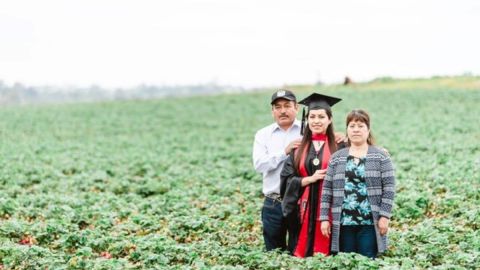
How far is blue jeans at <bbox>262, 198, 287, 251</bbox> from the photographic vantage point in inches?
292

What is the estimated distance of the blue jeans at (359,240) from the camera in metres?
6.71

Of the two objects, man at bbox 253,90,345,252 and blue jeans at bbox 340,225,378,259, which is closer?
blue jeans at bbox 340,225,378,259

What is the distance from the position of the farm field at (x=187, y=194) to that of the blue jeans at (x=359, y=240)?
0.49 feet

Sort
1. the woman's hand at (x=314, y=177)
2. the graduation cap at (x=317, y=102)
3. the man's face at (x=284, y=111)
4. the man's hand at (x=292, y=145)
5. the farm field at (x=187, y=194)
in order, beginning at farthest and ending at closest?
the farm field at (x=187, y=194) → the man's face at (x=284, y=111) → the man's hand at (x=292, y=145) → the graduation cap at (x=317, y=102) → the woman's hand at (x=314, y=177)

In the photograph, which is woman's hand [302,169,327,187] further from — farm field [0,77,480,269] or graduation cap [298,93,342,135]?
farm field [0,77,480,269]

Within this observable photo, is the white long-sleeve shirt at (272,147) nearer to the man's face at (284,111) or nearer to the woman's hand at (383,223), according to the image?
the man's face at (284,111)

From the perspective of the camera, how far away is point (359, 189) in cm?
661

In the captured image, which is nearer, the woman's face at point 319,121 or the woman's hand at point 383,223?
the woman's hand at point 383,223

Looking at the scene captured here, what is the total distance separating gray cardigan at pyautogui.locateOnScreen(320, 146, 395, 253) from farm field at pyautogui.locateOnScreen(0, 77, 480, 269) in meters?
0.48

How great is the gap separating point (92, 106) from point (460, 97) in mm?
24331

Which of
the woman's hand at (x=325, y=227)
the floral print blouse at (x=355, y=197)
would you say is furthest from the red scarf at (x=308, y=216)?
the floral print blouse at (x=355, y=197)

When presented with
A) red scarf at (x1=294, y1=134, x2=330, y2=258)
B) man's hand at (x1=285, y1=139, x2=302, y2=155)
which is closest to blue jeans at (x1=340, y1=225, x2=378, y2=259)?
red scarf at (x1=294, y1=134, x2=330, y2=258)

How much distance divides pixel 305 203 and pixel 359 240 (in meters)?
0.68

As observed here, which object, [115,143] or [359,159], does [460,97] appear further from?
[359,159]
